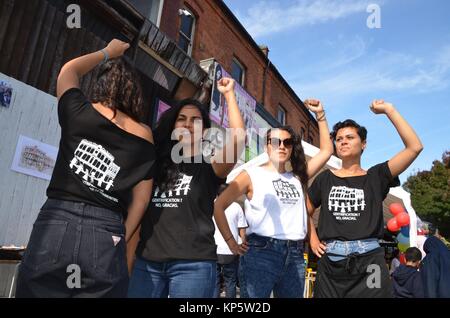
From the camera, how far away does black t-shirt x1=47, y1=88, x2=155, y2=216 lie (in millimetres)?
1672

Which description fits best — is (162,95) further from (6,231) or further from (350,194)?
(350,194)

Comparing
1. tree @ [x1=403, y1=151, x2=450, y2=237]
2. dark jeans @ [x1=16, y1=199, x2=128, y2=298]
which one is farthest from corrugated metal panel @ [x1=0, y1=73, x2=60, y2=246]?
tree @ [x1=403, y1=151, x2=450, y2=237]

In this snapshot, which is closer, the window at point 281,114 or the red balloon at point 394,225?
the red balloon at point 394,225

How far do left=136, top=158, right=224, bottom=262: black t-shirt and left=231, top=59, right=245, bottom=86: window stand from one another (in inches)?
522

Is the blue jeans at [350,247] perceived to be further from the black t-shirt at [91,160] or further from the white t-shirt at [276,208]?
the black t-shirt at [91,160]

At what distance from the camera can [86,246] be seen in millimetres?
1547

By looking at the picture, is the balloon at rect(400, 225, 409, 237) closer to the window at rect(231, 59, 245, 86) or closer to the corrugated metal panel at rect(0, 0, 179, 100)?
the corrugated metal panel at rect(0, 0, 179, 100)

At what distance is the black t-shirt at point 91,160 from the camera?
1672 millimetres

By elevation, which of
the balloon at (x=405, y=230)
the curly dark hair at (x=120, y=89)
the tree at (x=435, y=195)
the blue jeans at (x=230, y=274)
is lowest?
the blue jeans at (x=230, y=274)

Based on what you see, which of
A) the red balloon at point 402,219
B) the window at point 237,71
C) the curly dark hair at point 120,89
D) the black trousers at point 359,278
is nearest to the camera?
the curly dark hair at point 120,89

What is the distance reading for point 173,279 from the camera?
6.84ft

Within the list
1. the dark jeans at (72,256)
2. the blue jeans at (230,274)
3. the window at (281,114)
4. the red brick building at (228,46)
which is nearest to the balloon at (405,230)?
the blue jeans at (230,274)

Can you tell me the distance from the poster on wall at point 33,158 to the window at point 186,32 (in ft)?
23.8
